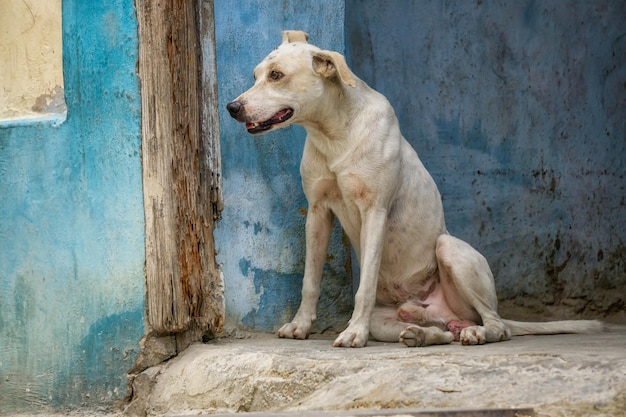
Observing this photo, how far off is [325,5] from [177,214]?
165cm

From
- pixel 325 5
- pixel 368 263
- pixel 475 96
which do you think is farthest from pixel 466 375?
pixel 475 96

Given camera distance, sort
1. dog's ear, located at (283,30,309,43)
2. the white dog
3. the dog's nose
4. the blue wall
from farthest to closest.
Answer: the blue wall → dog's ear, located at (283,30,309,43) → the white dog → the dog's nose

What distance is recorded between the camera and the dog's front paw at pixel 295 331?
5.84 m

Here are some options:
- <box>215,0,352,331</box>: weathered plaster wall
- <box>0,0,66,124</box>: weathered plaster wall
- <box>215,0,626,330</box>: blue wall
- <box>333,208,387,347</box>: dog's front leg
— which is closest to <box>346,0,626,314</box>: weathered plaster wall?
<box>215,0,626,330</box>: blue wall

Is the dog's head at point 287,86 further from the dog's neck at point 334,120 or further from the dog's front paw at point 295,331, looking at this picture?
the dog's front paw at point 295,331

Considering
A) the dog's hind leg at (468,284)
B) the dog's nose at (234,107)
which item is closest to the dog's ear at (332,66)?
the dog's nose at (234,107)

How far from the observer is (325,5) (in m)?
6.34

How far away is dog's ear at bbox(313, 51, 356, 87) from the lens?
5.65 metres

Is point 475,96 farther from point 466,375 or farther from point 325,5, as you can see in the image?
point 466,375

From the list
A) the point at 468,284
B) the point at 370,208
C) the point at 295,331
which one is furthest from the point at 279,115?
the point at 468,284

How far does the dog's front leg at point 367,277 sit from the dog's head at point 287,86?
693 mm

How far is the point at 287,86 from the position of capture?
5719 mm

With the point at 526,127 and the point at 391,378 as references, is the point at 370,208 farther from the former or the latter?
the point at 526,127

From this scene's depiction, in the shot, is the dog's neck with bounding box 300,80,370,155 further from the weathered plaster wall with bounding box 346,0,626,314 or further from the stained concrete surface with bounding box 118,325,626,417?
the weathered plaster wall with bounding box 346,0,626,314
